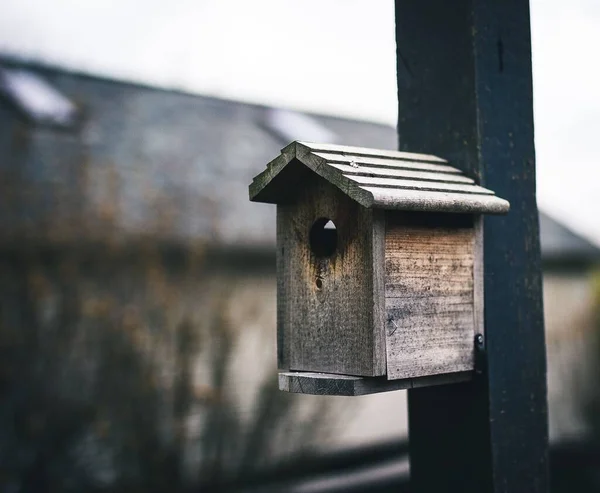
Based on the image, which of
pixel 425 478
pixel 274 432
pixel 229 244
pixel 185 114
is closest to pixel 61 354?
pixel 274 432

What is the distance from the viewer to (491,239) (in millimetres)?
2020

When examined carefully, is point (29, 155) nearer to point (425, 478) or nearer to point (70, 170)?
point (70, 170)

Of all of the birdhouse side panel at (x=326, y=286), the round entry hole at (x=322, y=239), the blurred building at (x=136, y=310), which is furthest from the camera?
the blurred building at (x=136, y=310)

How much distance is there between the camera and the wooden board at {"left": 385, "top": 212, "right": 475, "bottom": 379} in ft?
6.16

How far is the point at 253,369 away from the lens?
8.09 metres

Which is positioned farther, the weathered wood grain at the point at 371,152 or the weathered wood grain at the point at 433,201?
the weathered wood grain at the point at 371,152

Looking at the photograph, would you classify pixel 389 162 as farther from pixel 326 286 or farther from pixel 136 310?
pixel 136 310

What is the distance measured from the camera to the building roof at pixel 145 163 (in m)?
5.79

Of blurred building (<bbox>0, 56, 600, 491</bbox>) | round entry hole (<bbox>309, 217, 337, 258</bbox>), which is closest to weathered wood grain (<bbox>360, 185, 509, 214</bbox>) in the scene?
round entry hole (<bbox>309, 217, 337, 258</bbox>)

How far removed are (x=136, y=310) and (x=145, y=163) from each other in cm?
297

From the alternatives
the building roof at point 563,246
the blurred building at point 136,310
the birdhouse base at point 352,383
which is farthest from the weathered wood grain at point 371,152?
the building roof at point 563,246

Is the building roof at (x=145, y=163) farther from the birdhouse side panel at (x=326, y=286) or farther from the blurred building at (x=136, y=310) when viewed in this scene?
the birdhouse side panel at (x=326, y=286)

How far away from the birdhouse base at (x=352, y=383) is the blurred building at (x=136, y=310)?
3888 millimetres

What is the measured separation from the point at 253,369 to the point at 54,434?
9.42ft
